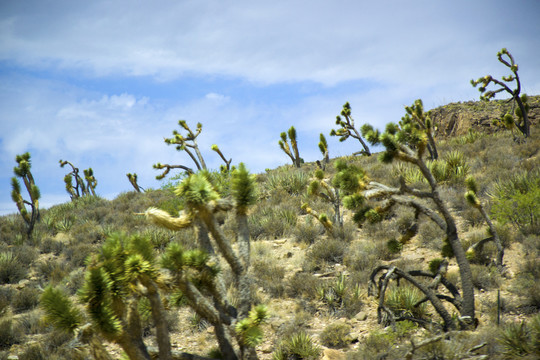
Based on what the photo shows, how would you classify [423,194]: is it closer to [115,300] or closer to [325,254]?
[115,300]

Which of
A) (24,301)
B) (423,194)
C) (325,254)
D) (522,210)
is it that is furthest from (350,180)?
(24,301)

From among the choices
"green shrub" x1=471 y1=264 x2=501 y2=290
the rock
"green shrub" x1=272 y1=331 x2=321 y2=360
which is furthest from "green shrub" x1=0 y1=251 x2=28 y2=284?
"green shrub" x1=471 y1=264 x2=501 y2=290

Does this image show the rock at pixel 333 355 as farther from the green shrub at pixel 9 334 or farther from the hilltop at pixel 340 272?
the green shrub at pixel 9 334

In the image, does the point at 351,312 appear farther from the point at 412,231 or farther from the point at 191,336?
the point at 191,336

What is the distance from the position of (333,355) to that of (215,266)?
103 inches

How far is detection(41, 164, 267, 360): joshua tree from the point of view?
401cm

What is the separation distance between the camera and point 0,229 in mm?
15773

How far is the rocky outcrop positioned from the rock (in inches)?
1068

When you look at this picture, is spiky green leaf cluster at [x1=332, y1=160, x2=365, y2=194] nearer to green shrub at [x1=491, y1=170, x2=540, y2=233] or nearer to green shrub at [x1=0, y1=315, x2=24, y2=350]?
green shrub at [x1=491, y1=170, x2=540, y2=233]

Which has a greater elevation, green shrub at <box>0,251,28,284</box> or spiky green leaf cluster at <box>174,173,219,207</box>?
spiky green leaf cluster at <box>174,173,219,207</box>

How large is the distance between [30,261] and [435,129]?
32.3 meters

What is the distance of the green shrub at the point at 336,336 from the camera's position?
6379mm

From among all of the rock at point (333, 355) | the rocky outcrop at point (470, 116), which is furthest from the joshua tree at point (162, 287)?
the rocky outcrop at point (470, 116)

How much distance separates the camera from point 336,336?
21.1 ft
